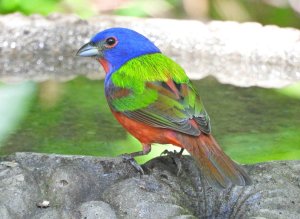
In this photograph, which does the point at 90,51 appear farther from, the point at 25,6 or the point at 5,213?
the point at 25,6

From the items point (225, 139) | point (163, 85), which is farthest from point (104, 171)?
point (225, 139)

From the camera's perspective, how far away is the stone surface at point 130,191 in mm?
3102

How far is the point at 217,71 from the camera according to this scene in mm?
5480

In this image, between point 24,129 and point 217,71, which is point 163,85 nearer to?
point 24,129

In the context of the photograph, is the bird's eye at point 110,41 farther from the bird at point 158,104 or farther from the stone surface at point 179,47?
the stone surface at point 179,47

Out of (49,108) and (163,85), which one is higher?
(163,85)

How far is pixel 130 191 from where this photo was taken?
3.20 metres

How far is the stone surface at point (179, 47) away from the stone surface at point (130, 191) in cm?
189

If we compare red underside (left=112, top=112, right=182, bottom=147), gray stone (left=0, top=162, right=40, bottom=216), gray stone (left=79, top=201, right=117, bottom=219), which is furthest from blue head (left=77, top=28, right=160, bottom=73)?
gray stone (left=79, top=201, right=117, bottom=219)

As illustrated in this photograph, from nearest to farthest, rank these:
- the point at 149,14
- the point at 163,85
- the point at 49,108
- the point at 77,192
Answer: the point at 77,192, the point at 163,85, the point at 49,108, the point at 149,14

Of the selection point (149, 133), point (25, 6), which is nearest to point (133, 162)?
point (149, 133)

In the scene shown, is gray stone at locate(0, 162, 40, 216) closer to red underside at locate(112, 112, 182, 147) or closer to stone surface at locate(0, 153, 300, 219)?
stone surface at locate(0, 153, 300, 219)

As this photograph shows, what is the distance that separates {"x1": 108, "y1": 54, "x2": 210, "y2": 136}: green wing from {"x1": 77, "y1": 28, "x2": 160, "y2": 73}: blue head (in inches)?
5.1

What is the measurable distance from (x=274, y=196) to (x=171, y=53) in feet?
7.99
